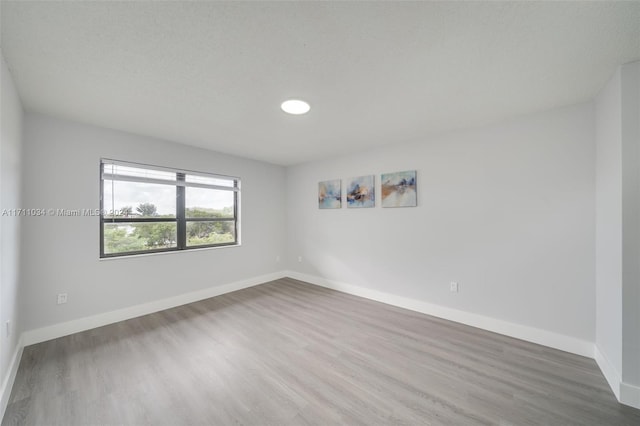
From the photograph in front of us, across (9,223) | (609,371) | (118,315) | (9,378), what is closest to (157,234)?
(118,315)

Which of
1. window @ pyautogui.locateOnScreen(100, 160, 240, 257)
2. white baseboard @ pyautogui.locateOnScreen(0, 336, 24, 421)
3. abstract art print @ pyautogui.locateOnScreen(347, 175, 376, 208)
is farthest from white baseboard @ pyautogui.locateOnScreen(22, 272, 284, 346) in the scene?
abstract art print @ pyautogui.locateOnScreen(347, 175, 376, 208)

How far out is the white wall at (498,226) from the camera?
2316 mm

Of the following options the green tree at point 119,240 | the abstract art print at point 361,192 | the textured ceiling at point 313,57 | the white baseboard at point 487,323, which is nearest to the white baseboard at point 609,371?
the white baseboard at point 487,323

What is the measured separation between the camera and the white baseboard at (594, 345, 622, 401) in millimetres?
1751

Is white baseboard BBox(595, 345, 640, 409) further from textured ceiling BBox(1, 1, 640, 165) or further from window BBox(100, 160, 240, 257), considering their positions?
window BBox(100, 160, 240, 257)

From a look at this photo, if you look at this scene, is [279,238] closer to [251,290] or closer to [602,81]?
[251,290]

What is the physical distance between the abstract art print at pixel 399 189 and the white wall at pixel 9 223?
3.72 m

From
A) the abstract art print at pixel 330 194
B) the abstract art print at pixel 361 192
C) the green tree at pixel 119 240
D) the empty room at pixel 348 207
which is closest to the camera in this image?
the empty room at pixel 348 207

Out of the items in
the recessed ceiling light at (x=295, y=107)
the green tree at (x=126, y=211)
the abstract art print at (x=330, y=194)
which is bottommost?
the green tree at (x=126, y=211)

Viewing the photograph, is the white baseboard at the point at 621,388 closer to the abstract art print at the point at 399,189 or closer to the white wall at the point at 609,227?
the white wall at the point at 609,227

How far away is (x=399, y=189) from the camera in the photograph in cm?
348

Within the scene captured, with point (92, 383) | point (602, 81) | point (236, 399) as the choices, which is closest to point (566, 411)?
point (236, 399)

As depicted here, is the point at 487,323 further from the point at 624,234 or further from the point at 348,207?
the point at 348,207

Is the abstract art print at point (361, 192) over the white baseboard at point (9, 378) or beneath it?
over
